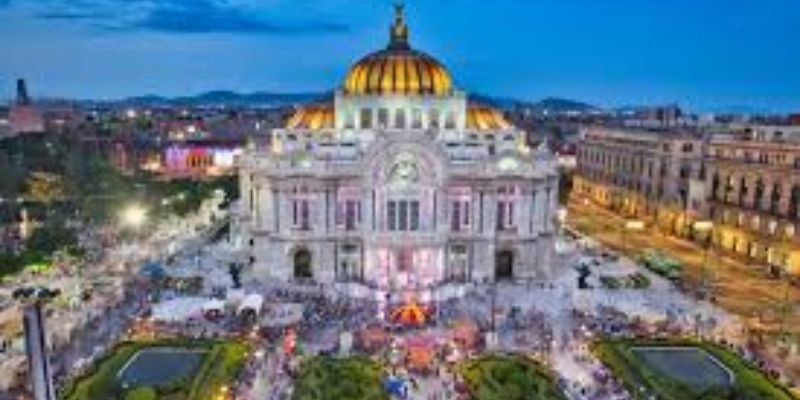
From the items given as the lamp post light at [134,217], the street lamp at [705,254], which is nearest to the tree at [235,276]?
the lamp post light at [134,217]

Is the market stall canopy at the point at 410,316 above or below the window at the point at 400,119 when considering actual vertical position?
below

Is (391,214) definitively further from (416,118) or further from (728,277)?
(728,277)

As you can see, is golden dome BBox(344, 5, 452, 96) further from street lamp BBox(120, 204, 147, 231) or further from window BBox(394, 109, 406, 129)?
street lamp BBox(120, 204, 147, 231)

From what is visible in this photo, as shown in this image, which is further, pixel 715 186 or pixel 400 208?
pixel 715 186

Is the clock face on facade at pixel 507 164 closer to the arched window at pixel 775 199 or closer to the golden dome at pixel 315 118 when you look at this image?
the golden dome at pixel 315 118

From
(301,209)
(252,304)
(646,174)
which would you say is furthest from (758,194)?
(252,304)

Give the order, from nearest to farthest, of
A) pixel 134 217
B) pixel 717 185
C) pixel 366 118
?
pixel 366 118
pixel 717 185
pixel 134 217

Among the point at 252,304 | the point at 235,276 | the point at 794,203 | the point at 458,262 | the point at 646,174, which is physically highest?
the point at 646,174
